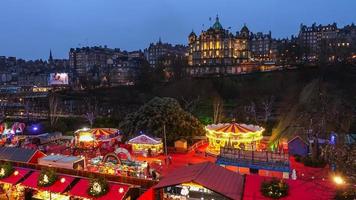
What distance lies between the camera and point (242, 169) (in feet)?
68.1

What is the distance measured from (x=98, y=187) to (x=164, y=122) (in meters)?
14.9

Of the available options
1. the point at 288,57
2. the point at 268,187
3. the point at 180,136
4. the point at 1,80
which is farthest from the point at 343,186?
the point at 1,80

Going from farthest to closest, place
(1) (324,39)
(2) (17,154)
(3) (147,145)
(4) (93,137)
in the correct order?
(1) (324,39), (4) (93,137), (3) (147,145), (2) (17,154)

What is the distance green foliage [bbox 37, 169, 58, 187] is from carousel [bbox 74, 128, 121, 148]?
12480 mm

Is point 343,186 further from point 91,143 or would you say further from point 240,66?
point 240,66

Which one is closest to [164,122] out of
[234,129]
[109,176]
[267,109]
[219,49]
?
[234,129]

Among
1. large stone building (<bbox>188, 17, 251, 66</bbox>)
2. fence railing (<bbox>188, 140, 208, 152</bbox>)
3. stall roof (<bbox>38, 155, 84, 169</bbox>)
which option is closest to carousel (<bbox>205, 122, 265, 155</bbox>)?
fence railing (<bbox>188, 140, 208, 152</bbox>)

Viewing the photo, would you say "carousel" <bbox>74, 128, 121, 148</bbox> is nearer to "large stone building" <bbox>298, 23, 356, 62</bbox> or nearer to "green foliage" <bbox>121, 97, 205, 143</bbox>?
"green foliage" <bbox>121, 97, 205, 143</bbox>

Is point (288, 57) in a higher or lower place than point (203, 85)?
higher

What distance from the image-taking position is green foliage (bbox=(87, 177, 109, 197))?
620 inches

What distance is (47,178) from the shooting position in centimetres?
1717

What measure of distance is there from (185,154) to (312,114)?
10622 millimetres

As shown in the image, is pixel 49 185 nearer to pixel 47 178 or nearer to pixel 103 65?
pixel 47 178

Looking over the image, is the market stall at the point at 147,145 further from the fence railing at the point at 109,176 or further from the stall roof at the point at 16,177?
the stall roof at the point at 16,177
